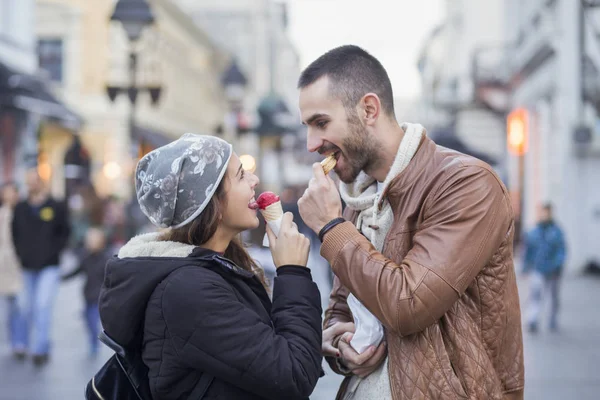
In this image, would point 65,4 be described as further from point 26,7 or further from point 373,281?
point 373,281

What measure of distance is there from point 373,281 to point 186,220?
651 mm

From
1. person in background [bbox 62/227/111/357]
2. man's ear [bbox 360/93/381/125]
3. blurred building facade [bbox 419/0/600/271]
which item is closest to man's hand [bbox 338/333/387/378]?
man's ear [bbox 360/93/381/125]

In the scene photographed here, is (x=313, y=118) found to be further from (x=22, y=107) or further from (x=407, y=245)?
(x=22, y=107)

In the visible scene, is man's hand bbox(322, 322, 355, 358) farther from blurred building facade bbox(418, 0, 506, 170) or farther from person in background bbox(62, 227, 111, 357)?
blurred building facade bbox(418, 0, 506, 170)

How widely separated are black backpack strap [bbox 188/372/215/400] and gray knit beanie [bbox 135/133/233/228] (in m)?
0.49

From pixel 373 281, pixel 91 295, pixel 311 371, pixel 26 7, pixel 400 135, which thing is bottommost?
pixel 91 295

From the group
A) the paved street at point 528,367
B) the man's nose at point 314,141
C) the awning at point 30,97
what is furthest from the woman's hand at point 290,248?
the awning at point 30,97

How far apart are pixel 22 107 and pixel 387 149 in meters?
18.6

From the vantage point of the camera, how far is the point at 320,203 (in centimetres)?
254

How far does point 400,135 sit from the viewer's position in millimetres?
2658

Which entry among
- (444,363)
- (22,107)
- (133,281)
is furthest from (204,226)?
(22,107)

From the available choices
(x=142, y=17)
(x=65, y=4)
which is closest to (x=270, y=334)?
(x=142, y=17)

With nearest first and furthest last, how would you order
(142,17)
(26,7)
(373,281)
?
(373,281)
(142,17)
(26,7)

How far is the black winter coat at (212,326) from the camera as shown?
237 centimetres
